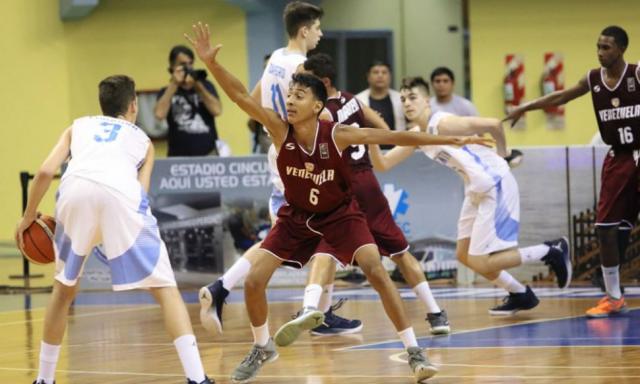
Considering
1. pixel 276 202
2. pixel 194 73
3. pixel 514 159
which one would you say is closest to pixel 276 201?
pixel 276 202

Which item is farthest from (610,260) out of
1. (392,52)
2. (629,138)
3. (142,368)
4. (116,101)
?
(392,52)

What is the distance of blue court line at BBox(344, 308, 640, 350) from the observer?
8.18 metres

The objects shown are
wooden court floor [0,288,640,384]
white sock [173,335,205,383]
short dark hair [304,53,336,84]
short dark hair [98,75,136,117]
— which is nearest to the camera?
white sock [173,335,205,383]

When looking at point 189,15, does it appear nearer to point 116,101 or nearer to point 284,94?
point 284,94

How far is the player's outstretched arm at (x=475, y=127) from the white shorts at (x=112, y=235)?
355cm

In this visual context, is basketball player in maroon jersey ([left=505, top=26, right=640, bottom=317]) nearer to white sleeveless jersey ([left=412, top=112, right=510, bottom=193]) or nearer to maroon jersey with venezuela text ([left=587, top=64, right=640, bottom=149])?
maroon jersey with venezuela text ([left=587, top=64, right=640, bottom=149])

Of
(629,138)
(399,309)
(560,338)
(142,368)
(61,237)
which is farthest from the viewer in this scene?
(629,138)

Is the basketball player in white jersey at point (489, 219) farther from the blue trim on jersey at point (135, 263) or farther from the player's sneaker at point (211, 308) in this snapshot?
the blue trim on jersey at point (135, 263)

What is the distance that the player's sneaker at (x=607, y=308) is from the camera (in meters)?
9.60

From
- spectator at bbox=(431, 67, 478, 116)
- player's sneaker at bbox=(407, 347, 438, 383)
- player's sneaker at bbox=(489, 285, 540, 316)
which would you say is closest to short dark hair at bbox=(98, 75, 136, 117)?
player's sneaker at bbox=(407, 347, 438, 383)

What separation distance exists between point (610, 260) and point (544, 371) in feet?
10.3

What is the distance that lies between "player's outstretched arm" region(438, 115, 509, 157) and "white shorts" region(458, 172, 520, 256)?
0.59 m

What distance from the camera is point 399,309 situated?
275 inches

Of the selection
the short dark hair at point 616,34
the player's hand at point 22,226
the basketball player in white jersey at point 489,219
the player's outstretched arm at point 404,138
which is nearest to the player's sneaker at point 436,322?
the basketball player in white jersey at point 489,219
